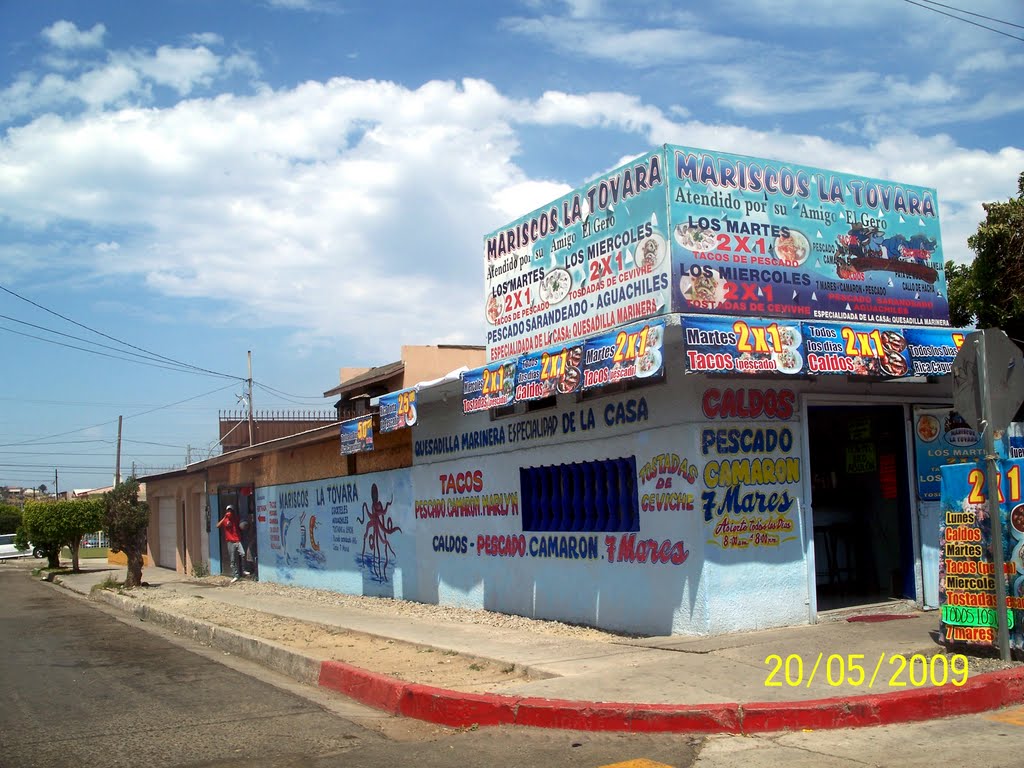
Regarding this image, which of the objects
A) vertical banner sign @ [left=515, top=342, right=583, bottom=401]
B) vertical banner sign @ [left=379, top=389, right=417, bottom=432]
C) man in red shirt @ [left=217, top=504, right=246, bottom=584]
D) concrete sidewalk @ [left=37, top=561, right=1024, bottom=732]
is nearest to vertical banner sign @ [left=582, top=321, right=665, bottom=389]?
vertical banner sign @ [left=515, top=342, right=583, bottom=401]

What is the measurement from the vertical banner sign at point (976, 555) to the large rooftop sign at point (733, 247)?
263 cm

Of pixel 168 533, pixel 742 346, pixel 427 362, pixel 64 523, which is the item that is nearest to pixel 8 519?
pixel 64 523

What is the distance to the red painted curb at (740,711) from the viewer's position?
6.48 metres

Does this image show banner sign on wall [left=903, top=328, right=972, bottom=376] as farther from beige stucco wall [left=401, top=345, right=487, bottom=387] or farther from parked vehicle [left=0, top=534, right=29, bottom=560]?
parked vehicle [left=0, top=534, right=29, bottom=560]

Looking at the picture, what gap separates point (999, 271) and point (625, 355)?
898 cm

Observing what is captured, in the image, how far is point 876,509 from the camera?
39.7 ft

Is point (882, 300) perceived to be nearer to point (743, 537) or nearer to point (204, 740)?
point (743, 537)

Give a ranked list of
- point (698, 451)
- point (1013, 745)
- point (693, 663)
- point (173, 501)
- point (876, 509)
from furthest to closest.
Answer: point (173, 501) → point (876, 509) → point (698, 451) → point (693, 663) → point (1013, 745)

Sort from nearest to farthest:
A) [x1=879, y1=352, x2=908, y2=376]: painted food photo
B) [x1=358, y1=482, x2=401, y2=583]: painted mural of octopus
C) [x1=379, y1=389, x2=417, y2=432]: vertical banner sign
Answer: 1. [x1=879, y1=352, x2=908, y2=376]: painted food photo
2. [x1=379, y1=389, x2=417, y2=432]: vertical banner sign
3. [x1=358, y1=482, x2=401, y2=583]: painted mural of octopus

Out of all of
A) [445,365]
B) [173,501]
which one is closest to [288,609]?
[445,365]

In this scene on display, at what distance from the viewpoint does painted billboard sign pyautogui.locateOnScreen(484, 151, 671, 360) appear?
10008mm

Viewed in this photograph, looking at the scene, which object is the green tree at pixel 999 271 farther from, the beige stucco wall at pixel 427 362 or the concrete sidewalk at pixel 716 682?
the beige stucco wall at pixel 427 362

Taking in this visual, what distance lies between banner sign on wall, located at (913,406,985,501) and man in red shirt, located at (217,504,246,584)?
17753mm

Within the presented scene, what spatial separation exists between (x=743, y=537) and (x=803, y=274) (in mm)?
2917
